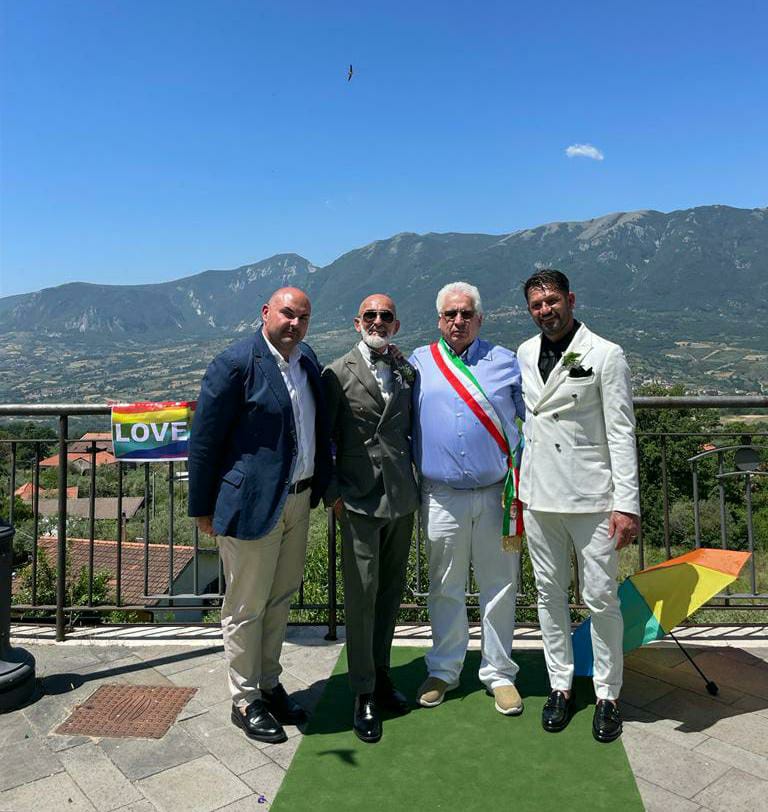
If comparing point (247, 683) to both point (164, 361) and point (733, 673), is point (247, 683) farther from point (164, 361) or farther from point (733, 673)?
point (164, 361)

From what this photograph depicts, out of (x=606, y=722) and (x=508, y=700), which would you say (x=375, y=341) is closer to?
(x=508, y=700)

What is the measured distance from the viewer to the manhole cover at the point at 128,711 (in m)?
2.88

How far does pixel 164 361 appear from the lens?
19662 centimetres

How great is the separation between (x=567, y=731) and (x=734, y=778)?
0.65 m

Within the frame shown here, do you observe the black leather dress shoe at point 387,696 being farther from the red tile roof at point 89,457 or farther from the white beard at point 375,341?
the red tile roof at point 89,457

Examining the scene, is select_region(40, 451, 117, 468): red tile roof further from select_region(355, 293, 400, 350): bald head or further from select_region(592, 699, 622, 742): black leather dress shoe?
select_region(592, 699, 622, 742): black leather dress shoe

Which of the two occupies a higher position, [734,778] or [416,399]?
[416,399]

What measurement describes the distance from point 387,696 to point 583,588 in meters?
1.05

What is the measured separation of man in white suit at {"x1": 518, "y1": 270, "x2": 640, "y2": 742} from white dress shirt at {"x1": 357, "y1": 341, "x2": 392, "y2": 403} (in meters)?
0.63

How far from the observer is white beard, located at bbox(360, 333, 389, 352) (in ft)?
9.56

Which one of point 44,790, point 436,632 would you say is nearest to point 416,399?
point 436,632

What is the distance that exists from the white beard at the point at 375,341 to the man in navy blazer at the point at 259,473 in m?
0.26

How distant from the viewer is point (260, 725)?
280cm

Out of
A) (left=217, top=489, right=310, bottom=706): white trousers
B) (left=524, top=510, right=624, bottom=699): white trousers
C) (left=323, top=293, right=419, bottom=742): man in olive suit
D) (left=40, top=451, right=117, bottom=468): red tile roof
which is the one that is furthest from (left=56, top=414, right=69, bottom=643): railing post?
(left=524, top=510, right=624, bottom=699): white trousers
